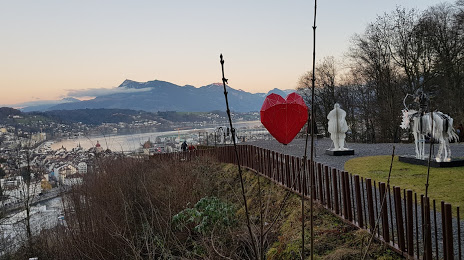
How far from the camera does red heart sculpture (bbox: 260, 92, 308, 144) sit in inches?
241

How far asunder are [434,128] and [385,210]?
692cm

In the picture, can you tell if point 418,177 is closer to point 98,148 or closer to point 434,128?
point 434,128

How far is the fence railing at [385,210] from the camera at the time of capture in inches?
A: 155

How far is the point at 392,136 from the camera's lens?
1000 inches

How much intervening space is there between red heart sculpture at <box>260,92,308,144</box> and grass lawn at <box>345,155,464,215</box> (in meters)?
3.08

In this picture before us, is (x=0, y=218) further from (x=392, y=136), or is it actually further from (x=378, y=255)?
(x=392, y=136)

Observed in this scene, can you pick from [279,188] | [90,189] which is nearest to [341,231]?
[279,188]

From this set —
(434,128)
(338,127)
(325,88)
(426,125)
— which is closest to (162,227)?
(434,128)

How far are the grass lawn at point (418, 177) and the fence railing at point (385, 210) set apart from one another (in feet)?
1.96

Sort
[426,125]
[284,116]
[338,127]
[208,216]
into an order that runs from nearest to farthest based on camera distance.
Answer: [284,116] < [208,216] < [426,125] < [338,127]

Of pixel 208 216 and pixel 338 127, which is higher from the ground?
pixel 338 127

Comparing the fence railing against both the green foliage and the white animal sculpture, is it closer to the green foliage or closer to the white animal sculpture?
the green foliage

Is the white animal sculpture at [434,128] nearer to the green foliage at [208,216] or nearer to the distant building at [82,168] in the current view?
the green foliage at [208,216]

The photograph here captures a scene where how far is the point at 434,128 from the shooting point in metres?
10.9
